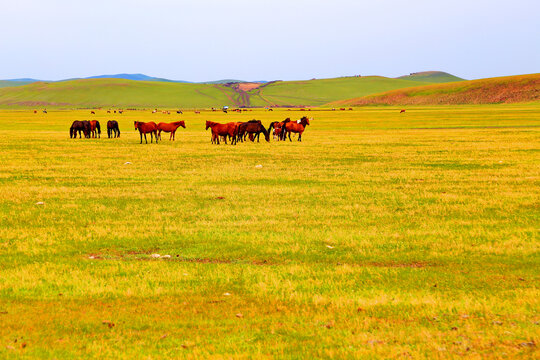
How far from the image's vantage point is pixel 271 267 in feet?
32.9

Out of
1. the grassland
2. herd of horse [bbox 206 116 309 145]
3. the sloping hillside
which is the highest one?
the sloping hillside

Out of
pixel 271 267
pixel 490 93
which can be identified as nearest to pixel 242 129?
pixel 271 267

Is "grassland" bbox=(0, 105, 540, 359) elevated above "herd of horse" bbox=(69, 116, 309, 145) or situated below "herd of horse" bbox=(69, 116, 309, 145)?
below

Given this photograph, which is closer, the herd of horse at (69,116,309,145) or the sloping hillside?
the herd of horse at (69,116,309,145)

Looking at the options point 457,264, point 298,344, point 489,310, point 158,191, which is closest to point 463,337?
point 489,310

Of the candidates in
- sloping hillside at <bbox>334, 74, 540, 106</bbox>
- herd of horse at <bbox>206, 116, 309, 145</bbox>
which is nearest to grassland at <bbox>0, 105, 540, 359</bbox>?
herd of horse at <bbox>206, 116, 309, 145</bbox>

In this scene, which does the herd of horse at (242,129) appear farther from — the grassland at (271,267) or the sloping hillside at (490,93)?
the sloping hillside at (490,93)

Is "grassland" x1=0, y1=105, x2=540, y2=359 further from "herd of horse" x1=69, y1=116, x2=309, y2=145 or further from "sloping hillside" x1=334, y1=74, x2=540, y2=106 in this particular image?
"sloping hillside" x1=334, y1=74, x2=540, y2=106

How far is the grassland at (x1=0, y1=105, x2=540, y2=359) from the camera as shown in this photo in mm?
6781

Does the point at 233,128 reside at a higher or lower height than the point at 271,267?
higher

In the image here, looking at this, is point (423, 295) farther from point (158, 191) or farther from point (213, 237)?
point (158, 191)

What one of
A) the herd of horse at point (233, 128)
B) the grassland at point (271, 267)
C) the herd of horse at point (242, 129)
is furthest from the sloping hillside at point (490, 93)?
the grassland at point (271, 267)

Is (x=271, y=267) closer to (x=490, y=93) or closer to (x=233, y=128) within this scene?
(x=233, y=128)

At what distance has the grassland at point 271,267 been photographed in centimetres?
678
